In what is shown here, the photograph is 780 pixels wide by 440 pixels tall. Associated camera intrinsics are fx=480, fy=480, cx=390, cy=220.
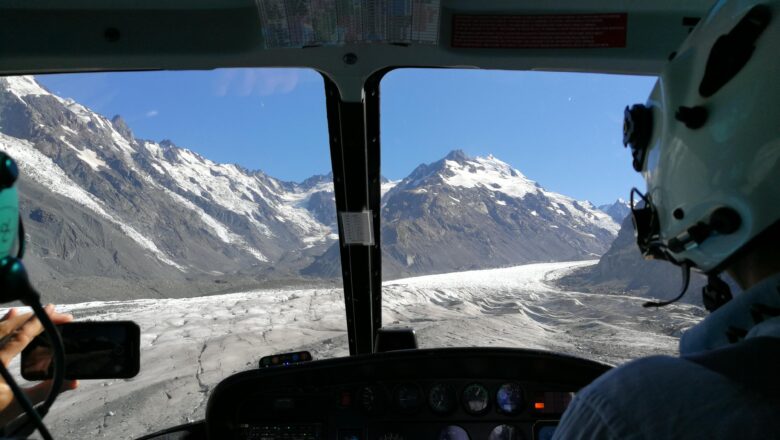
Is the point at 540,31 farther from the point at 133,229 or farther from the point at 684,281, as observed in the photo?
the point at 133,229

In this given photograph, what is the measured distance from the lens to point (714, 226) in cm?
92

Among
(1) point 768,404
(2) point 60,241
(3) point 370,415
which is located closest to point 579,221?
(3) point 370,415

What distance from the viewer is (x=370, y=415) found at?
2.17 meters

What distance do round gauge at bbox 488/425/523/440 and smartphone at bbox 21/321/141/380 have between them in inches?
68.7

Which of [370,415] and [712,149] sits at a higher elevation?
[712,149]

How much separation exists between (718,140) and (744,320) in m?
0.40

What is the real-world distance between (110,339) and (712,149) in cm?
121

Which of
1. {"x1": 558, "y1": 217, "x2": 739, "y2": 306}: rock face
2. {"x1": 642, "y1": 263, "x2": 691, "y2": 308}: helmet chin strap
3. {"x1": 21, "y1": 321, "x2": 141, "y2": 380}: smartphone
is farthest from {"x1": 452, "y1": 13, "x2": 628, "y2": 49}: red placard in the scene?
{"x1": 21, "y1": 321, "x2": 141, "y2": 380}: smartphone

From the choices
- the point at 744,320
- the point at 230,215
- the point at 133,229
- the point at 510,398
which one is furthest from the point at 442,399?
the point at 133,229

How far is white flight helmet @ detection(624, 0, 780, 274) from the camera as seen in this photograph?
33.0 inches

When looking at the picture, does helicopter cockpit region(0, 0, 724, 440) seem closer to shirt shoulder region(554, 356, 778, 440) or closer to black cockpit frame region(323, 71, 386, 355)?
black cockpit frame region(323, 71, 386, 355)

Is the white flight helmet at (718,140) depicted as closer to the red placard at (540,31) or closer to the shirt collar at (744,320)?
the shirt collar at (744,320)

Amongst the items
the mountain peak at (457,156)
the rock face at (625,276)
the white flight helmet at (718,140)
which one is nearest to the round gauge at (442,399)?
the white flight helmet at (718,140)

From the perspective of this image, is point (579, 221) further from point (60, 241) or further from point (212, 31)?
point (60, 241)
